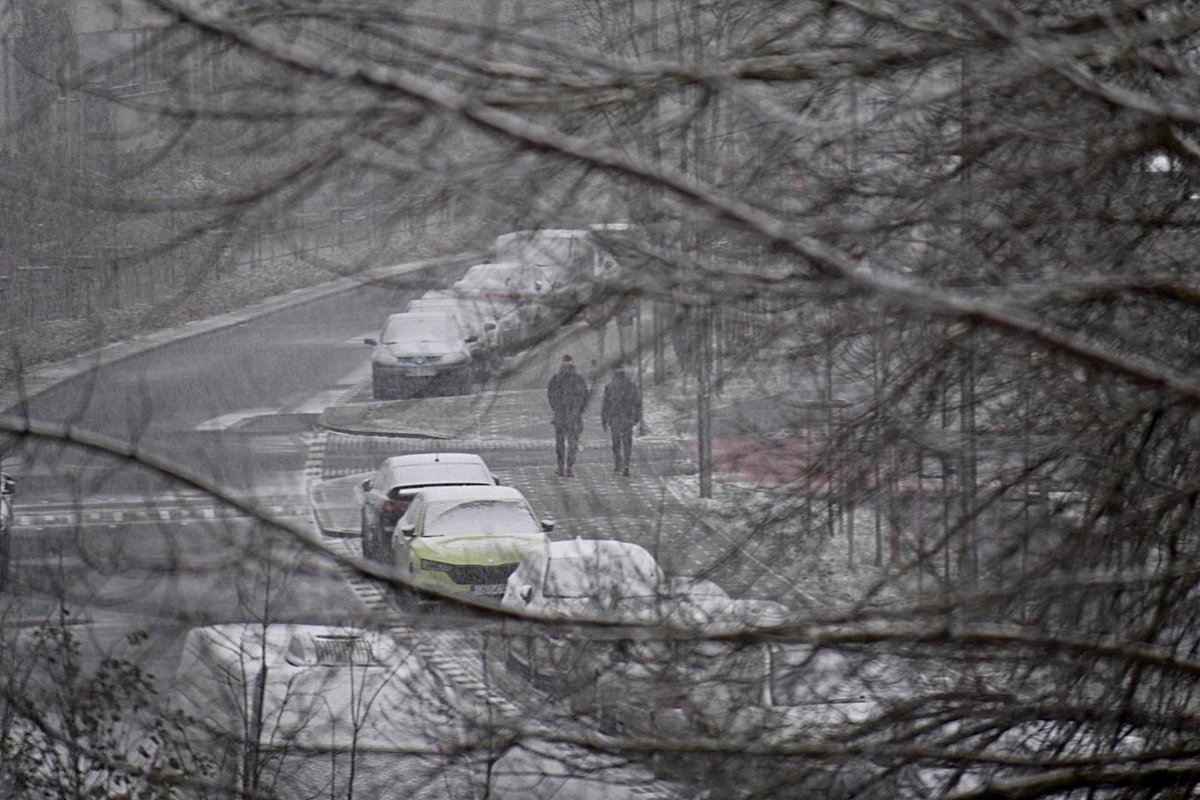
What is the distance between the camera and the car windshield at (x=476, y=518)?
501 centimetres

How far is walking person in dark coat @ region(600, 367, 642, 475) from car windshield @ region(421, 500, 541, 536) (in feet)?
1.18

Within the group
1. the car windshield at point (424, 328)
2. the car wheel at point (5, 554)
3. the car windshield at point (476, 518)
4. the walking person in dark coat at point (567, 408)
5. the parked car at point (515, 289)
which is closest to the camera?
the car wheel at point (5, 554)

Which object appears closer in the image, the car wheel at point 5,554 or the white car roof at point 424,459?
the car wheel at point 5,554

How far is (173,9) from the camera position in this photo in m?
2.68

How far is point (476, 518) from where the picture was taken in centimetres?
535

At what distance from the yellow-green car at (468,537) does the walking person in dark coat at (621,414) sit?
11.3 inches

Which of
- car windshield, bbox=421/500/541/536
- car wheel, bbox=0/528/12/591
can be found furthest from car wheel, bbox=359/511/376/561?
car wheel, bbox=0/528/12/591

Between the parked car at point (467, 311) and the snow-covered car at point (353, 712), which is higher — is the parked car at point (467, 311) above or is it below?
above

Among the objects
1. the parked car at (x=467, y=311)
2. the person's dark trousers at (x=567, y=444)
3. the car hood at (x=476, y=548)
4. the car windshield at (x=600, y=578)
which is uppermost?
the parked car at (x=467, y=311)

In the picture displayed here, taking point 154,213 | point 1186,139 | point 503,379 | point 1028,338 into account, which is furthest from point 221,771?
point 1186,139

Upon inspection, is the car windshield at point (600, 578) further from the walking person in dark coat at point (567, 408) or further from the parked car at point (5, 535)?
the parked car at point (5, 535)

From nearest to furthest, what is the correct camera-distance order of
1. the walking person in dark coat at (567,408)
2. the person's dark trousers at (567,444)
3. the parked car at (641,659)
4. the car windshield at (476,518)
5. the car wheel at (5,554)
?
the parked car at (641,659) → the car wheel at (5,554) → the walking person in dark coat at (567,408) → the person's dark trousers at (567,444) → the car windshield at (476,518)

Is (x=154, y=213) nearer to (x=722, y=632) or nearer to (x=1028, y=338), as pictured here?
(x=722, y=632)

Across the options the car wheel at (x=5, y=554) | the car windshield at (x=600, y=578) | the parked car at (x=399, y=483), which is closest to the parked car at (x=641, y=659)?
the car windshield at (x=600, y=578)
